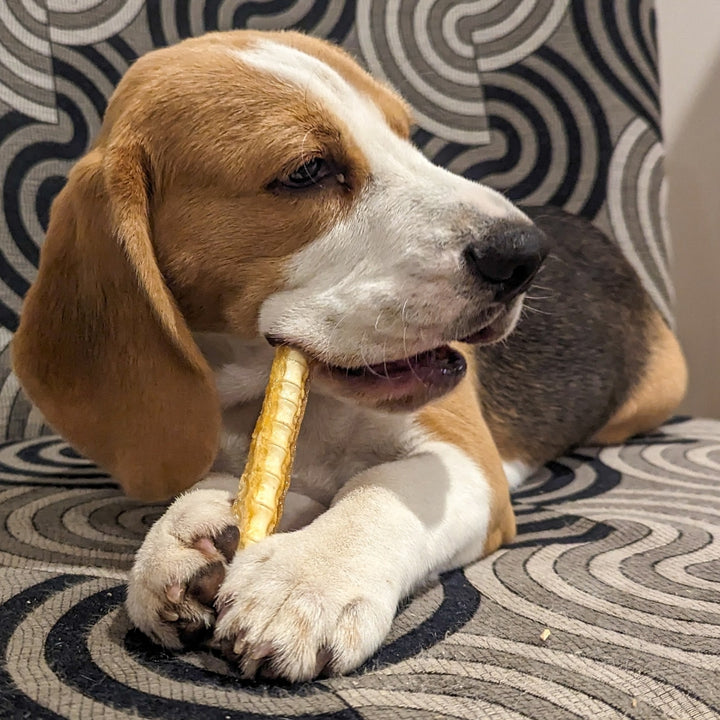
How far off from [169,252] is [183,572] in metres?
0.45

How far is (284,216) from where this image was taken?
102cm

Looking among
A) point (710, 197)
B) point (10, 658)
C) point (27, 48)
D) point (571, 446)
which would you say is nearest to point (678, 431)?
point (571, 446)

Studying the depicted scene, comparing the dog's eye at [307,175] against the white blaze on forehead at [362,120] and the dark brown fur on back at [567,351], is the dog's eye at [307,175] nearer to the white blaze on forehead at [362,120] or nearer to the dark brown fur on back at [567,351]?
the white blaze on forehead at [362,120]

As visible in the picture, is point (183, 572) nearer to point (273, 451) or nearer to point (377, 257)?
point (273, 451)

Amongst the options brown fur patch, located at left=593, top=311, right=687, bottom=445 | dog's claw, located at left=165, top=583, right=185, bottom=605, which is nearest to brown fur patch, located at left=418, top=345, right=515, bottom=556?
dog's claw, located at left=165, top=583, right=185, bottom=605

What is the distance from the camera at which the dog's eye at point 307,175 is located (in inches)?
40.0

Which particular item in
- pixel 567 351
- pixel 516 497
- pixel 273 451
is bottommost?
pixel 516 497

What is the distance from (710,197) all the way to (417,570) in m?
2.29

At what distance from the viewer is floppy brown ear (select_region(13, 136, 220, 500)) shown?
974mm

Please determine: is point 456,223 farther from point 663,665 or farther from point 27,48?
point 27,48

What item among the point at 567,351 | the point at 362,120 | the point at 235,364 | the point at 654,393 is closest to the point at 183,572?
the point at 235,364

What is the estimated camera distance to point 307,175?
1.02 metres

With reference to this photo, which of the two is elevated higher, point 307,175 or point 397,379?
point 307,175

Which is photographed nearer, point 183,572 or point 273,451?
point 183,572
